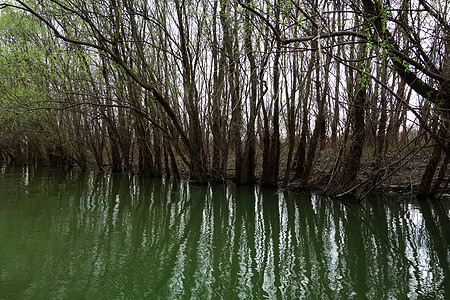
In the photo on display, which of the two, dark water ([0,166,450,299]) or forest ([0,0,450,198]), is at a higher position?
forest ([0,0,450,198])

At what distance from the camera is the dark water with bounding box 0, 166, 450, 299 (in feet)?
9.24

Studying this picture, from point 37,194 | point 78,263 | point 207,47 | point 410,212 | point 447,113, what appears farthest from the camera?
point 207,47

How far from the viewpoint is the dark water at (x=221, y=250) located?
282 centimetres

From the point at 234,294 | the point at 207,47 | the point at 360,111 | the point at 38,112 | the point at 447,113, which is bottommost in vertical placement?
the point at 234,294

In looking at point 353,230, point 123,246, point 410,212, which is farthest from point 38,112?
point 410,212

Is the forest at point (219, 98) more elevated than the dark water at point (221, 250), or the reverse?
the forest at point (219, 98)

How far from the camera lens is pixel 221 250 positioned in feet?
12.8

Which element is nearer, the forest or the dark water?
the dark water

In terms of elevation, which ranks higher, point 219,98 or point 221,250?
point 219,98

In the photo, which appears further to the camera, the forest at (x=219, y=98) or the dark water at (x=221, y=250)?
the forest at (x=219, y=98)

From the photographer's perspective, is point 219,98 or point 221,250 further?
point 219,98

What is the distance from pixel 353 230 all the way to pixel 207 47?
7.91 metres

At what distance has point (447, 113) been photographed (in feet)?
14.4

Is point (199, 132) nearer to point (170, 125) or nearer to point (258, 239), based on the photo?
point (170, 125)
